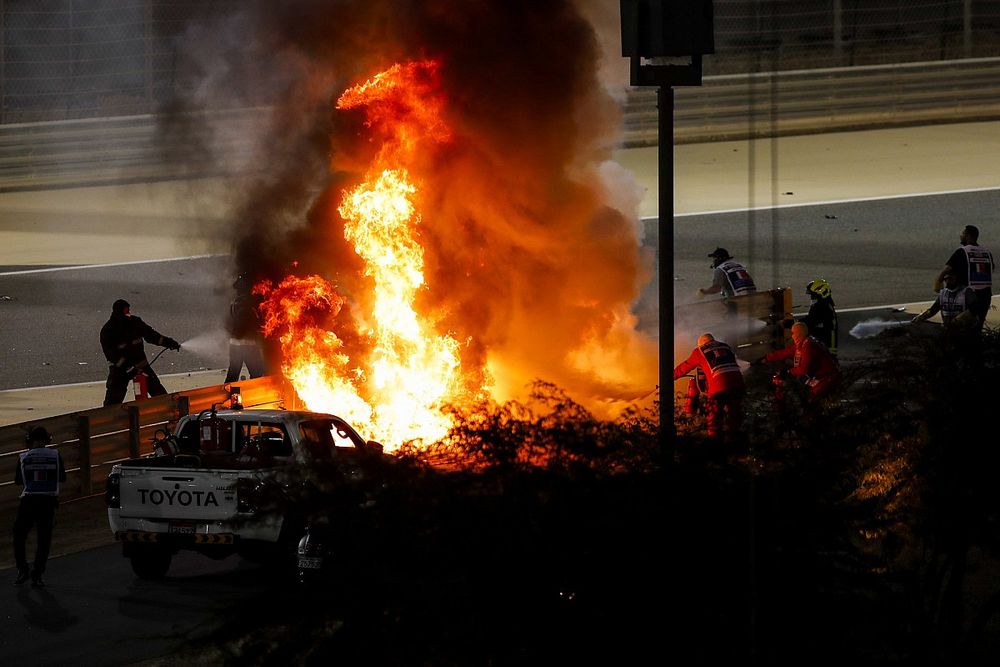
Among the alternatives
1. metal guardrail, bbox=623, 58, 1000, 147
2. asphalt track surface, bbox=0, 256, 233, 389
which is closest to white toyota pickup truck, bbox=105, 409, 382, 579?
asphalt track surface, bbox=0, 256, 233, 389

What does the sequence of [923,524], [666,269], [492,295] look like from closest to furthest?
[923,524] < [666,269] < [492,295]

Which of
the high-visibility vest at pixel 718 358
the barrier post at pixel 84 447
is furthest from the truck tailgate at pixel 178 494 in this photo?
the high-visibility vest at pixel 718 358

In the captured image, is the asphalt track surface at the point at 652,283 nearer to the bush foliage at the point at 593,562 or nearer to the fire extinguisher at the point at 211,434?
the fire extinguisher at the point at 211,434

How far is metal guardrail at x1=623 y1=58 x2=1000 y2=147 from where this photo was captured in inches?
1217

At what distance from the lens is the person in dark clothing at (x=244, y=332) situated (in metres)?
17.4

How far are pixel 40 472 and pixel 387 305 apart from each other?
4093 mm

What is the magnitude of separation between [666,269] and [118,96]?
20.3 m

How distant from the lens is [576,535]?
312 inches

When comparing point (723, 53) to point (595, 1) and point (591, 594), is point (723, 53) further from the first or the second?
point (591, 594)

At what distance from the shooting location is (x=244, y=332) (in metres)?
17.8

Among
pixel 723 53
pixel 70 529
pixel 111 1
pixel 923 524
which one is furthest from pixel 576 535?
pixel 723 53

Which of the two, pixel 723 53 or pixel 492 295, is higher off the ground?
pixel 723 53

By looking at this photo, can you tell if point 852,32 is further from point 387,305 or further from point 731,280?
point 387,305

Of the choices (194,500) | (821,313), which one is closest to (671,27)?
(194,500)
